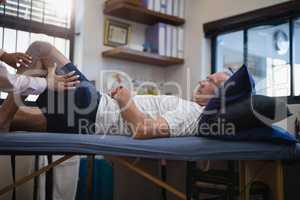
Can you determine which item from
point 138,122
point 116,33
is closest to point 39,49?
point 138,122

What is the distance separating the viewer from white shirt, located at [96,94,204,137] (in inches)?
69.8

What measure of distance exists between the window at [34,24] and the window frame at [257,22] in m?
1.31

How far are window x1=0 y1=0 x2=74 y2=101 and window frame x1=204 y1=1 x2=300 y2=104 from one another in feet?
4.31

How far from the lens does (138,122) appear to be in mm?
1689

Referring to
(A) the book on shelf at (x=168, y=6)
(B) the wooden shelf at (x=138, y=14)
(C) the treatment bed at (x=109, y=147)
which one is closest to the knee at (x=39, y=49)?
(C) the treatment bed at (x=109, y=147)

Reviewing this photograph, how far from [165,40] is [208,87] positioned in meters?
1.12

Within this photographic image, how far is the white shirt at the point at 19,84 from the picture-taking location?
142cm

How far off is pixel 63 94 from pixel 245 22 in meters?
1.85

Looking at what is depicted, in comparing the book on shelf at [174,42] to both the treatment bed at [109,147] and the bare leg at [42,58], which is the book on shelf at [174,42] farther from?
the treatment bed at [109,147]

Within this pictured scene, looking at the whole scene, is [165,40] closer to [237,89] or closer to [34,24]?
[34,24]

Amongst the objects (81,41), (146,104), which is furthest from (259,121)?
(81,41)

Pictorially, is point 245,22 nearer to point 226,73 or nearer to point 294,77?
point 294,77

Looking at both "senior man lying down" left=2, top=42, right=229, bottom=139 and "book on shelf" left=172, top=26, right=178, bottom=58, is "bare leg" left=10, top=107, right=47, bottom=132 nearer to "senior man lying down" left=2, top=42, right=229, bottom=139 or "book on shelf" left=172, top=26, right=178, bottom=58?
"senior man lying down" left=2, top=42, right=229, bottom=139

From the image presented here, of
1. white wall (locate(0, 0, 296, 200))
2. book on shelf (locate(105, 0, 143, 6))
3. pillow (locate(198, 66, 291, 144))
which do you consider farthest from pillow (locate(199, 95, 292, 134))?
book on shelf (locate(105, 0, 143, 6))
